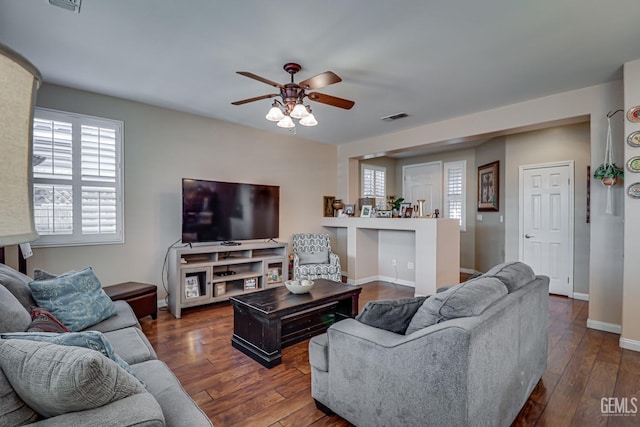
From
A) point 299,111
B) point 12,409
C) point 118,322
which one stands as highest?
point 299,111

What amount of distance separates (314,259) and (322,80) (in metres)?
3.17

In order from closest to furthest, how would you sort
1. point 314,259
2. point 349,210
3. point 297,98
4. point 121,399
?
point 121,399 < point 297,98 < point 314,259 < point 349,210

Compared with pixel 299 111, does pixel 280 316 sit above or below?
below

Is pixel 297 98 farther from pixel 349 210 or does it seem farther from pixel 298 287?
pixel 349 210

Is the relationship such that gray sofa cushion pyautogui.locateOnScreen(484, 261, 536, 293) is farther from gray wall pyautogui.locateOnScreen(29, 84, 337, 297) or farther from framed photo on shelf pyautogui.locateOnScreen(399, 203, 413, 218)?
gray wall pyautogui.locateOnScreen(29, 84, 337, 297)

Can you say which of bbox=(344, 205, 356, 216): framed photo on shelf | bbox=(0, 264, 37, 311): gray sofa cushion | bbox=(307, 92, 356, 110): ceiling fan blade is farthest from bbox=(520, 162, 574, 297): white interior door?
bbox=(0, 264, 37, 311): gray sofa cushion

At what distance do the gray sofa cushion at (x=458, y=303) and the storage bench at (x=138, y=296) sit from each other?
9.59ft

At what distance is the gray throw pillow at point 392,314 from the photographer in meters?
1.70

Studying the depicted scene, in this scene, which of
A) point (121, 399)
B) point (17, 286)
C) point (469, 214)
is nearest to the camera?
point (121, 399)

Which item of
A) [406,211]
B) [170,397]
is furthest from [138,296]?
[406,211]

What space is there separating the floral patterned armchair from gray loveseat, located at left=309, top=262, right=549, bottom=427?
9.03 ft

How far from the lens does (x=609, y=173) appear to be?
310cm

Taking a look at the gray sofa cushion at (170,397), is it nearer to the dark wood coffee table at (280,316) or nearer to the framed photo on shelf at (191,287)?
the dark wood coffee table at (280,316)

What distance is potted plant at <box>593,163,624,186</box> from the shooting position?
310 centimetres
